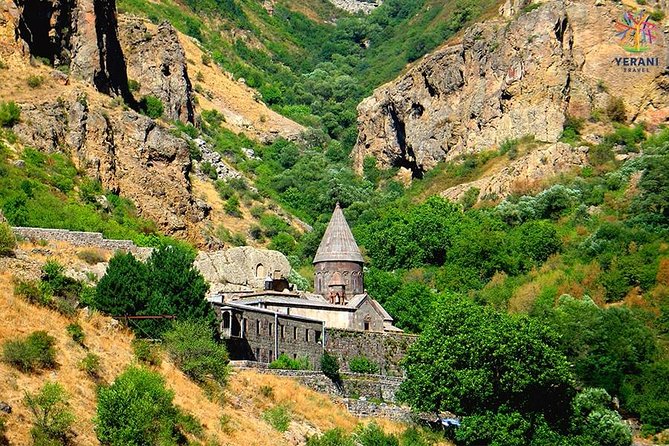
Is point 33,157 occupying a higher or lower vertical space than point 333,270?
higher

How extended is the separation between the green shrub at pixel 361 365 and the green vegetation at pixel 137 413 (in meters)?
21.2

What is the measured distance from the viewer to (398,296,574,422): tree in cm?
4444

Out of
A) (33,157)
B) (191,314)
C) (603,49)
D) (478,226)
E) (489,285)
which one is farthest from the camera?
(603,49)

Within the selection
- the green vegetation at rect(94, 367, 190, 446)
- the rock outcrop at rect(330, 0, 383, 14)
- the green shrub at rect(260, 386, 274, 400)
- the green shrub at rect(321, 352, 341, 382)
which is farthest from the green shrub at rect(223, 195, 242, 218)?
the rock outcrop at rect(330, 0, 383, 14)

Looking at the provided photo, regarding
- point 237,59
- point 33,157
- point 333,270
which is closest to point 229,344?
point 333,270

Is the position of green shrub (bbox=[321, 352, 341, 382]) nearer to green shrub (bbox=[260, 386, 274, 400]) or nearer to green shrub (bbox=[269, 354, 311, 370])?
green shrub (bbox=[269, 354, 311, 370])

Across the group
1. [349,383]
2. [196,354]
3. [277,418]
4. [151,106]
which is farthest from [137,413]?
[151,106]

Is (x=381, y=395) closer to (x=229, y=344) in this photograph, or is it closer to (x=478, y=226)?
(x=229, y=344)

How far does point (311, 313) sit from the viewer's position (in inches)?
2142

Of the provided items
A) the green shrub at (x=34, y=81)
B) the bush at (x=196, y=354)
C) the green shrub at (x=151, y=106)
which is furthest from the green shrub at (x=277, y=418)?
the green shrub at (x=151, y=106)

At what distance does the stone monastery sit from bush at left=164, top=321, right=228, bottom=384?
826 cm

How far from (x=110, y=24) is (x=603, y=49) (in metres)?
37.6

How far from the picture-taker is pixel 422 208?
3120 inches

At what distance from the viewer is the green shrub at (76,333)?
33.0 metres
